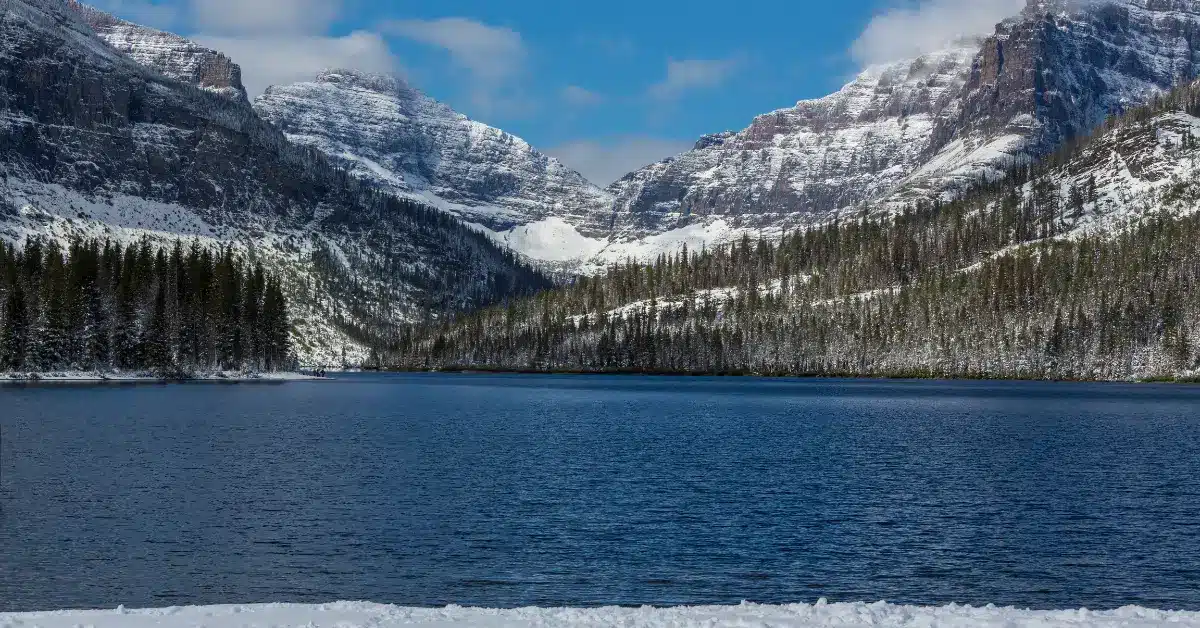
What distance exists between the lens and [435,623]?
28.2 m

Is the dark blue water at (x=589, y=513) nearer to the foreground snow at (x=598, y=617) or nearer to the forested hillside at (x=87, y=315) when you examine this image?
the foreground snow at (x=598, y=617)

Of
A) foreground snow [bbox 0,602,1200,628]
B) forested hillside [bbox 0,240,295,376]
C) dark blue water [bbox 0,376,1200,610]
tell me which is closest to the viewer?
foreground snow [bbox 0,602,1200,628]

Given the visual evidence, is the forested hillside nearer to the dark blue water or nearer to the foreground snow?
the dark blue water

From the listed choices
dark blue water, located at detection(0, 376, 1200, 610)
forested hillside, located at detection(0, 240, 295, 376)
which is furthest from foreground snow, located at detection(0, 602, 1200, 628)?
forested hillside, located at detection(0, 240, 295, 376)

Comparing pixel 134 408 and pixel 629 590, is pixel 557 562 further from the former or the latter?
pixel 134 408

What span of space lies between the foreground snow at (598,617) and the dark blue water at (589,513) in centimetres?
659

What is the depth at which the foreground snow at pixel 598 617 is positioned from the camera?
2769 cm

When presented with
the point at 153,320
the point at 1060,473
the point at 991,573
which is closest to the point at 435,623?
the point at 991,573

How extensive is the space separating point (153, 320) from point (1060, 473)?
165 m

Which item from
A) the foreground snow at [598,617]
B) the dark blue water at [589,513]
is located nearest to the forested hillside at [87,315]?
the dark blue water at [589,513]

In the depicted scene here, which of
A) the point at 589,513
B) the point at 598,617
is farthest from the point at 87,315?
the point at 598,617

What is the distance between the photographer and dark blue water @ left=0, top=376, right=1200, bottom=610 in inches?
1548

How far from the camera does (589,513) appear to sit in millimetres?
55312

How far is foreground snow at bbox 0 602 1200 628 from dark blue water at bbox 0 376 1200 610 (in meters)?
6.59
